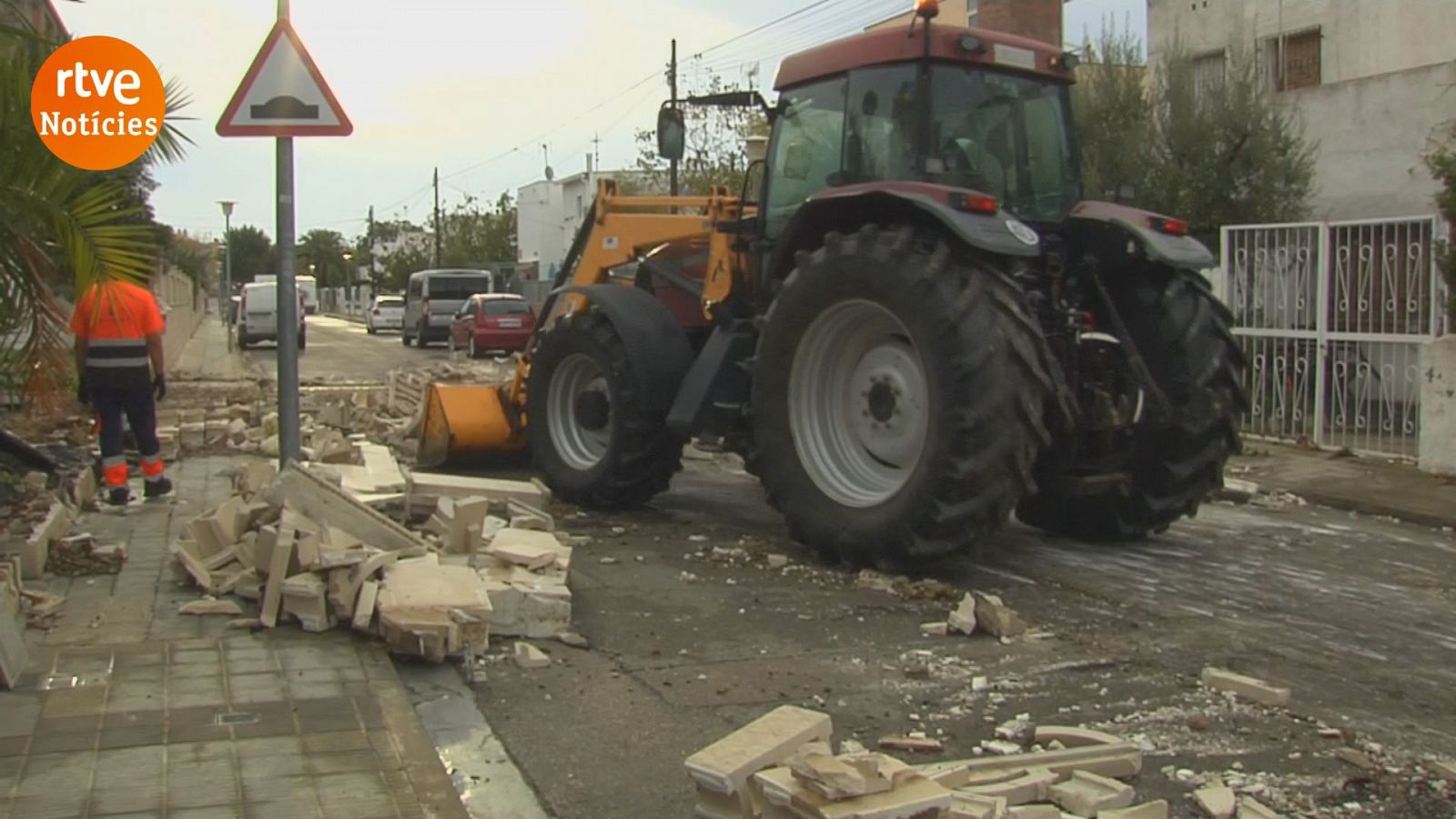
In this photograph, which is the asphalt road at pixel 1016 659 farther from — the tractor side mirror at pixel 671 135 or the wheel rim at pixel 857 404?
the tractor side mirror at pixel 671 135

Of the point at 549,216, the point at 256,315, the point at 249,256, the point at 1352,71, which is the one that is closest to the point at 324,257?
the point at 249,256

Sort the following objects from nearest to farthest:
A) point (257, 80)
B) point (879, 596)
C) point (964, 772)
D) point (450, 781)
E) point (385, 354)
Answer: point (964, 772) < point (450, 781) < point (879, 596) < point (257, 80) < point (385, 354)

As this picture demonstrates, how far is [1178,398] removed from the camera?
805cm

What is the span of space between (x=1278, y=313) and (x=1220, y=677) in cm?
942

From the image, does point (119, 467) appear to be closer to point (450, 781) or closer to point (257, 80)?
point (257, 80)

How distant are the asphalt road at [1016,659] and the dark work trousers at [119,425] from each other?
3.22 meters

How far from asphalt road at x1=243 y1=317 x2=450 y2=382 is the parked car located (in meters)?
0.53

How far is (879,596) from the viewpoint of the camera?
22.8 feet

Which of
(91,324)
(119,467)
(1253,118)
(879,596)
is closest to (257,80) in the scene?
(91,324)

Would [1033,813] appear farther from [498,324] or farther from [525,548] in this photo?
[498,324]

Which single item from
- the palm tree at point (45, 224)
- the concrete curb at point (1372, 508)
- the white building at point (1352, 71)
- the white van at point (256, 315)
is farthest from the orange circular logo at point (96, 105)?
the white van at point (256, 315)

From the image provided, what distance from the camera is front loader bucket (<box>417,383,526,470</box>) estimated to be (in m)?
10.9

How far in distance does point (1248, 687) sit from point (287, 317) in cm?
514

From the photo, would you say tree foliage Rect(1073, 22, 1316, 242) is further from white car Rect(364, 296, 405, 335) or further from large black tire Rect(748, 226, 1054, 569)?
white car Rect(364, 296, 405, 335)
